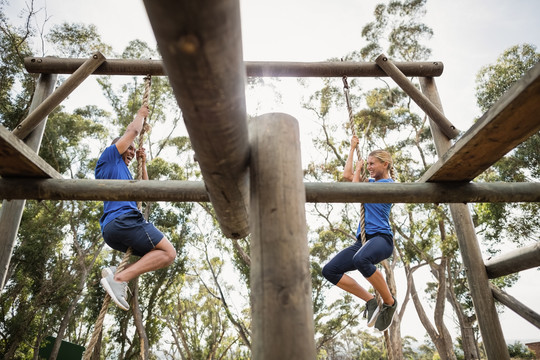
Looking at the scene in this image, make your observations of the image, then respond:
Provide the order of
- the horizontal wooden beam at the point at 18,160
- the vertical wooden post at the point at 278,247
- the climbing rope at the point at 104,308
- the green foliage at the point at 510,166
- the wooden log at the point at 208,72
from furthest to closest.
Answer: the green foliage at the point at 510,166 → the horizontal wooden beam at the point at 18,160 → the climbing rope at the point at 104,308 → the vertical wooden post at the point at 278,247 → the wooden log at the point at 208,72

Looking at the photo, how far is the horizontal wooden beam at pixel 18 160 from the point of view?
197 cm

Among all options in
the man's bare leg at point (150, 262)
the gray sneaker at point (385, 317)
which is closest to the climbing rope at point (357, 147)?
the gray sneaker at point (385, 317)

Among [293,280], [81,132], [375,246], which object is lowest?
[293,280]

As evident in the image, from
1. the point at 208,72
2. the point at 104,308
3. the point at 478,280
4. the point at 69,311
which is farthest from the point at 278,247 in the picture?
the point at 69,311

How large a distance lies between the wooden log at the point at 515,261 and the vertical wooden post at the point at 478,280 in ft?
0.24

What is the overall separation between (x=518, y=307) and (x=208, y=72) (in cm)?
323

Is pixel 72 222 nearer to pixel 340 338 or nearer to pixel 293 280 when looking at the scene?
pixel 293 280

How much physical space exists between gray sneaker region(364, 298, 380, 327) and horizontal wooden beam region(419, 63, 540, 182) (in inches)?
58.7

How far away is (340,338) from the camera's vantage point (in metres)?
30.2

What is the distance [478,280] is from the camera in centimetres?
288

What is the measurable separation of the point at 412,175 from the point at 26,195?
1473cm

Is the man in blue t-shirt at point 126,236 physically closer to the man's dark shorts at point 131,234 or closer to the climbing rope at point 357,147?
the man's dark shorts at point 131,234

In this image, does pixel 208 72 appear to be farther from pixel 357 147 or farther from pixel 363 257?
pixel 357 147

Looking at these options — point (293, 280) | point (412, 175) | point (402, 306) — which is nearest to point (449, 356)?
point (402, 306)
